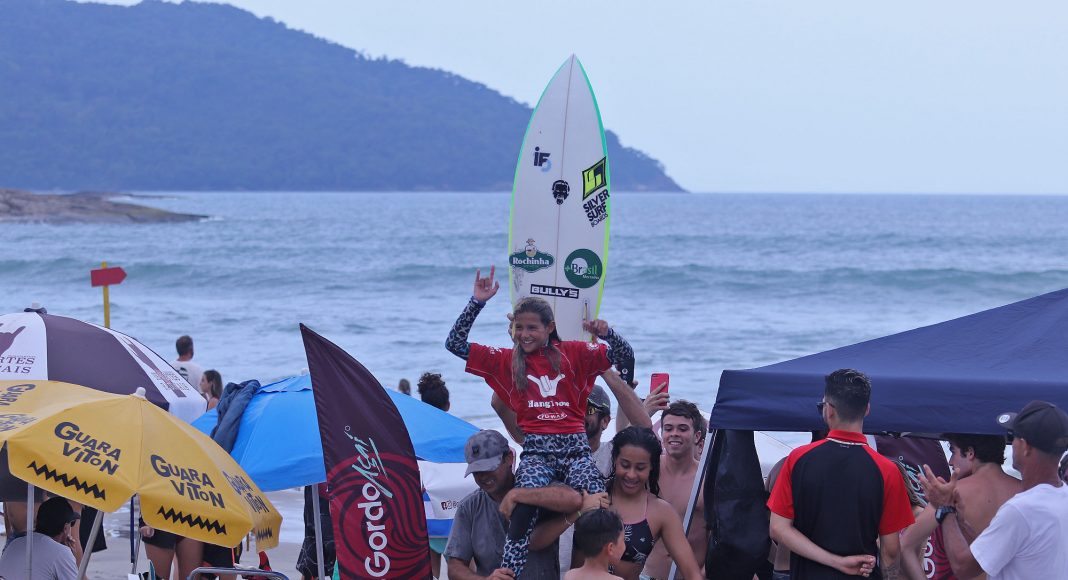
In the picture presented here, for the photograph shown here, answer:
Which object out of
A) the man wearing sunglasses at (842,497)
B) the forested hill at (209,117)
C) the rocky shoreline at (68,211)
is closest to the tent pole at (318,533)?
the man wearing sunglasses at (842,497)

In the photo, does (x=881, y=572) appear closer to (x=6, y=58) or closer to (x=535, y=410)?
(x=535, y=410)

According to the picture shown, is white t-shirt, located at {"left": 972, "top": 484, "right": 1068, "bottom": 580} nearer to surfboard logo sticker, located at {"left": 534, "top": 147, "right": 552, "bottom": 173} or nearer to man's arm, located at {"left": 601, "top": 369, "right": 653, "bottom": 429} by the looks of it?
man's arm, located at {"left": 601, "top": 369, "right": 653, "bottom": 429}

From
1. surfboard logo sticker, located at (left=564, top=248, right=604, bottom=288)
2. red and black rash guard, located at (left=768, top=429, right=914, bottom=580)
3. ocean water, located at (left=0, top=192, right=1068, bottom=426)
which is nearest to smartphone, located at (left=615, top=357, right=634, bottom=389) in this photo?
red and black rash guard, located at (left=768, top=429, right=914, bottom=580)

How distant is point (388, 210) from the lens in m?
105

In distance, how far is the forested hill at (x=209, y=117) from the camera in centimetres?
14938

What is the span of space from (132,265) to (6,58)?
13239 cm

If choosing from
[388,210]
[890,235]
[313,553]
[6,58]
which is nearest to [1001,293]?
[890,235]

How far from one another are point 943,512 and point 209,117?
170751 millimetres

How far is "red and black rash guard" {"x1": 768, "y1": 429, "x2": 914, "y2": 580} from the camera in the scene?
4.13 meters

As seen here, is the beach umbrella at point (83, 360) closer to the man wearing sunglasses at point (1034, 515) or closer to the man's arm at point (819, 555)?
the man's arm at point (819, 555)

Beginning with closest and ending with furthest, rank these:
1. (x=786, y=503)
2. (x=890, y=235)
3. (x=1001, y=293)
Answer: (x=786, y=503) → (x=1001, y=293) → (x=890, y=235)

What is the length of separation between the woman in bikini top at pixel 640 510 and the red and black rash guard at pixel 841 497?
0.65 metres

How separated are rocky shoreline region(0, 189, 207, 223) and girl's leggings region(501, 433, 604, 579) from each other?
6503cm

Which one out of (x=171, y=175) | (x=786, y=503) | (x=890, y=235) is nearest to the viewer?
(x=786, y=503)
